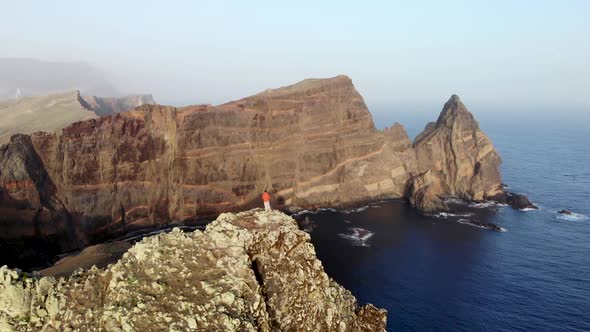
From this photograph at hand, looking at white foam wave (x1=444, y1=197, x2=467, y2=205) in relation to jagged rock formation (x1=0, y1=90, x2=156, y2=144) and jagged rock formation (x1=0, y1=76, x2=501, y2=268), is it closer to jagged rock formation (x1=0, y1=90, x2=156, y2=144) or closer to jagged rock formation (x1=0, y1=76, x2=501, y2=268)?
jagged rock formation (x1=0, y1=76, x2=501, y2=268)

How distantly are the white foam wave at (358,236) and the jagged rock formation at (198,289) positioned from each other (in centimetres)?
7121

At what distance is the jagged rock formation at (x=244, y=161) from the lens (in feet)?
294

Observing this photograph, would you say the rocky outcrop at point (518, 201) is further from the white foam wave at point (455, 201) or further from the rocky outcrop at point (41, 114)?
the rocky outcrop at point (41, 114)

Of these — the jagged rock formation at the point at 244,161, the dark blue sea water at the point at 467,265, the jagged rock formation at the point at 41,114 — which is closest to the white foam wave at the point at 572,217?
the dark blue sea water at the point at 467,265

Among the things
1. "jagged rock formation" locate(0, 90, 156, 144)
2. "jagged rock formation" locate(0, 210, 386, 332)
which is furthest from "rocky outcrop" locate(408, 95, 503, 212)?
"jagged rock formation" locate(0, 210, 386, 332)

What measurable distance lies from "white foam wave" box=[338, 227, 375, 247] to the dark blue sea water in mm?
470

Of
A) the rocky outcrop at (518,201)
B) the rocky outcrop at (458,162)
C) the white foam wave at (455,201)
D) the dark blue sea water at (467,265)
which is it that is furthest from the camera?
the rocky outcrop at (458,162)

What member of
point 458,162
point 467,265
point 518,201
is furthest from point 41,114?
point 518,201

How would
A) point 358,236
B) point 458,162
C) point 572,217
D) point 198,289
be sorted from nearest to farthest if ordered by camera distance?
point 198,289
point 358,236
point 572,217
point 458,162

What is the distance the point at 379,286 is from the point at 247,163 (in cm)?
5087

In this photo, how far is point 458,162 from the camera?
408 feet

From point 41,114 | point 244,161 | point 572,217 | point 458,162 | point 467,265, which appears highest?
point 41,114

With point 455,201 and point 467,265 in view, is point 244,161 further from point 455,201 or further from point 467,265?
point 455,201

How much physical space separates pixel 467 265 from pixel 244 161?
58698 millimetres
